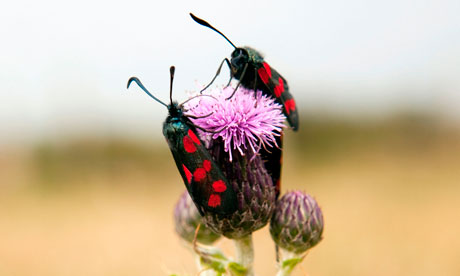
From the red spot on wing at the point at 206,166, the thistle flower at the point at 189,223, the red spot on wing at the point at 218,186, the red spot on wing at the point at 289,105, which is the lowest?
the thistle flower at the point at 189,223

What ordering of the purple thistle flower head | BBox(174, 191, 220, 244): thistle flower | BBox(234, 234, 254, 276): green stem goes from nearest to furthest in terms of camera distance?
the purple thistle flower head
BBox(234, 234, 254, 276): green stem
BBox(174, 191, 220, 244): thistle flower

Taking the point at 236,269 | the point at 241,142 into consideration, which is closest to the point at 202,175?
the point at 241,142

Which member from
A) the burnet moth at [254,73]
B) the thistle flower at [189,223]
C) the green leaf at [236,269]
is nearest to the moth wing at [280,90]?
the burnet moth at [254,73]

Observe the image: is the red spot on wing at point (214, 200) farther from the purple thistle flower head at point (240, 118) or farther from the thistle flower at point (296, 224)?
the thistle flower at point (296, 224)

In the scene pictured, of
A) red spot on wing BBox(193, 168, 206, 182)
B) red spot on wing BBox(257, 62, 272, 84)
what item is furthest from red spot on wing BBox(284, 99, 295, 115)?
red spot on wing BBox(193, 168, 206, 182)

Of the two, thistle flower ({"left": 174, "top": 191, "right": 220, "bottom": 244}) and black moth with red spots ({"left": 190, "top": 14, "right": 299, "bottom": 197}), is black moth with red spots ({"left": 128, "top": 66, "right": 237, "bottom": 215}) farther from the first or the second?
thistle flower ({"left": 174, "top": 191, "right": 220, "bottom": 244})

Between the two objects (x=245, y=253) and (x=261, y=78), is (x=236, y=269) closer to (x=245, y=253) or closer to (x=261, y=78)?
(x=245, y=253)
